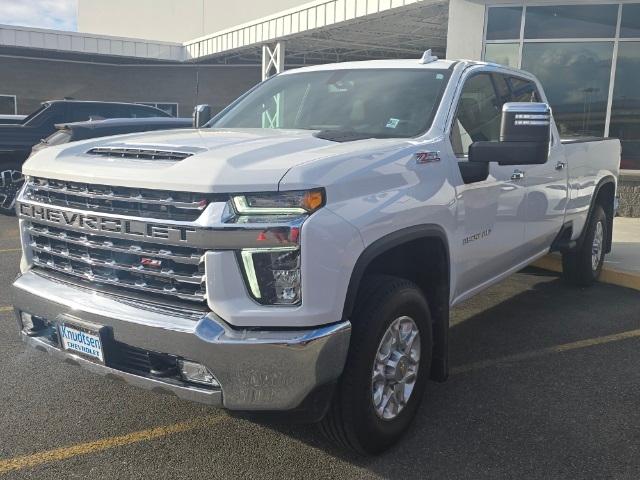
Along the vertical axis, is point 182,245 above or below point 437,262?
above

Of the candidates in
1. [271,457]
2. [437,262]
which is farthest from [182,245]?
[437,262]

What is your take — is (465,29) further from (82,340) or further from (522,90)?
(82,340)

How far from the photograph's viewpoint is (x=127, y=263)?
9.13 ft

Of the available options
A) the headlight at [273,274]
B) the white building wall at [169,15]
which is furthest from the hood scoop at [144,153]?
the white building wall at [169,15]

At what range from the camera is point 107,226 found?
2771 mm

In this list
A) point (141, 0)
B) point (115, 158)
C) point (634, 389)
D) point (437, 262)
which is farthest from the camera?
point (141, 0)

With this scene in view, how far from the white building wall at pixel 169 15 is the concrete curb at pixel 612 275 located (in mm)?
20116

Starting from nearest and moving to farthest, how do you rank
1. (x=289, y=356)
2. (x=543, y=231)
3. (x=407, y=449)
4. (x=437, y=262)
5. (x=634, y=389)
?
(x=289, y=356) → (x=407, y=449) → (x=437, y=262) → (x=634, y=389) → (x=543, y=231)

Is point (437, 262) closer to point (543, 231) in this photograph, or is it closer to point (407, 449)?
point (407, 449)

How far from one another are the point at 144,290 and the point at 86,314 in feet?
0.99

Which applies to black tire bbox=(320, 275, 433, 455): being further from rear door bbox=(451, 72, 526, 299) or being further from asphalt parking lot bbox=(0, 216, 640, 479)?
rear door bbox=(451, 72, 526, 299)

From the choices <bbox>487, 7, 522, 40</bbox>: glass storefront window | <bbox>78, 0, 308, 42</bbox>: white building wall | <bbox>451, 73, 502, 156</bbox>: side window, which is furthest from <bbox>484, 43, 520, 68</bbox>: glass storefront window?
<bbox>78, 0, 308, 42</bbox>: white building wall

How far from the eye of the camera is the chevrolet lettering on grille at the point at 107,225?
2.56 metres

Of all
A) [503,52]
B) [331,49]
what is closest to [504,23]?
[503,52]
